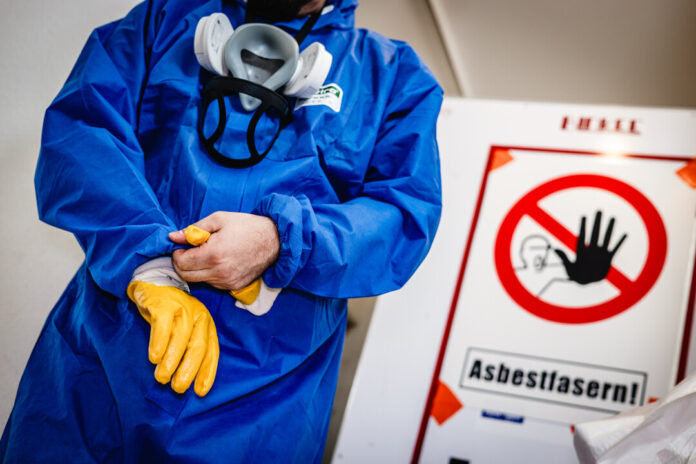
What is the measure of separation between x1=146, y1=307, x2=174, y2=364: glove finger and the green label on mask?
1.30 ft

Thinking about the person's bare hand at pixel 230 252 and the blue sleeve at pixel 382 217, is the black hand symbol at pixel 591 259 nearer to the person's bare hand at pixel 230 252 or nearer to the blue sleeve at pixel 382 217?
the blue sleeve at pixel 382 217

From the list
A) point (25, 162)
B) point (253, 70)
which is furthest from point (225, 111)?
point (25, 162)

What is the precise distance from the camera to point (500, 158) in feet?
5.69

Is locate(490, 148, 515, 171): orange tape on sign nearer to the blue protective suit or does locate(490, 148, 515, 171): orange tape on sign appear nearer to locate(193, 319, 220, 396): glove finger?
the blue protective suit

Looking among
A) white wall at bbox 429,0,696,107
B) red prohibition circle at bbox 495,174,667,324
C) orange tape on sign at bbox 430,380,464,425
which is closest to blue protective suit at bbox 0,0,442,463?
orange tape on sign at bbox 430,380,464,425

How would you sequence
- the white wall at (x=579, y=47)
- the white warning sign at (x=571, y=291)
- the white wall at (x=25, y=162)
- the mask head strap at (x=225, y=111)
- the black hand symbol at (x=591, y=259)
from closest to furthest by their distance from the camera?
the mask head strap at (x=225, y=111) → the white wall at (x=25, y=162) → the white warning sign at (x=571, y=291) → the black hand symbol at (x=591, y=259) → the white wall at (x=579, y=47)


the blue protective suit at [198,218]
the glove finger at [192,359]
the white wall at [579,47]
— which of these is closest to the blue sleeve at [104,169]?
the blue protective suit at [198,218]

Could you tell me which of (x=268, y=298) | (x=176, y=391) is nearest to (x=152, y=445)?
(x=176, y=391)

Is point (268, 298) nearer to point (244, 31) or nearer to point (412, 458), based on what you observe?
point (244, 31)

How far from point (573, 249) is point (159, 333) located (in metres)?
1.15

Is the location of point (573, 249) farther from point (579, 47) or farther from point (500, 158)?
point (579, 47)

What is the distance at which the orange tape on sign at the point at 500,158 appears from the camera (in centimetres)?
172

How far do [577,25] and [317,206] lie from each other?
196 centimetres

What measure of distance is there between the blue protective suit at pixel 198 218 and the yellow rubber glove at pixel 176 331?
3 cm
